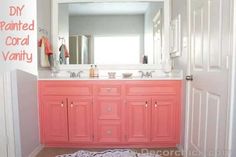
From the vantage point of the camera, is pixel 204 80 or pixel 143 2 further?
pixel 143 2

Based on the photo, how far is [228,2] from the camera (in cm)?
144

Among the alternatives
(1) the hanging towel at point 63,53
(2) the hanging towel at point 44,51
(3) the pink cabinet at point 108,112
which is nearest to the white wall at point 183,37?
(3) the pink cabinet at point 108,112

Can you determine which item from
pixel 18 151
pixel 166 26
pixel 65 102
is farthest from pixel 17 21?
pixel 166 26

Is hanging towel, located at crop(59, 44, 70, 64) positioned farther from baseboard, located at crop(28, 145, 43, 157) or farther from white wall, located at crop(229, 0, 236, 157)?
white wall, located at crop(229, 0, 236, 157)

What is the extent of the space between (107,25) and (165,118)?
4.98ft

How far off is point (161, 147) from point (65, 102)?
1286 mm

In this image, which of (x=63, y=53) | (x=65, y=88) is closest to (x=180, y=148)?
(x=65, y=88)

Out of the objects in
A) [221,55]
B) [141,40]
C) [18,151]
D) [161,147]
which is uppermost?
[141,40]

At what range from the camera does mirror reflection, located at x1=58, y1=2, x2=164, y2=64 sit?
3211 mm

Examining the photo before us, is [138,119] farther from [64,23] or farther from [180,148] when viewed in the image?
[64,23]

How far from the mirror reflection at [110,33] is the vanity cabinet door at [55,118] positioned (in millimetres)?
715

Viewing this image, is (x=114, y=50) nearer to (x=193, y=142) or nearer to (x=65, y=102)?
(x=65, y=102)

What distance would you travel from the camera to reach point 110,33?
325cm

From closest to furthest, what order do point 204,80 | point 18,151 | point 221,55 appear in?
point 221,55 → point 204,80 → point 18,151
